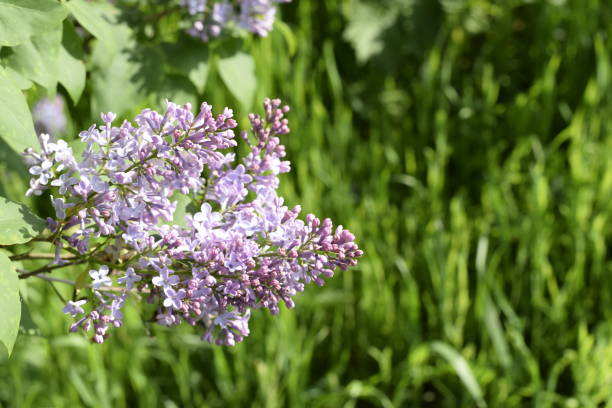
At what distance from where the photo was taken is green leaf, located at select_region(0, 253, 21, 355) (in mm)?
857

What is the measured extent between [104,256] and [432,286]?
1.69m

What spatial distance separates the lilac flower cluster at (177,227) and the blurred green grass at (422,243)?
1374 mm

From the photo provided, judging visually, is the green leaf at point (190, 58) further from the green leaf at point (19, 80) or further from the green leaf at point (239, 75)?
the green leaf at point (19, 80)

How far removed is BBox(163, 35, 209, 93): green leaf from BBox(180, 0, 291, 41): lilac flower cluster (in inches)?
1.1

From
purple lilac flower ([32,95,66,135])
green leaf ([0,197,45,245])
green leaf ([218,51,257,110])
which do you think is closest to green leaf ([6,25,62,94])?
green leaf ([0,197,45,245])

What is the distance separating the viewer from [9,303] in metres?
0.87

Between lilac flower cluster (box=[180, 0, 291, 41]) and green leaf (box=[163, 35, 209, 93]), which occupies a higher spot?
lilac flower cluster (box=[180, 0, 291, 41])

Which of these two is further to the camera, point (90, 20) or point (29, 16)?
point (90, 20)

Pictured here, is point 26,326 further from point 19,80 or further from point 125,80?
point 125,80

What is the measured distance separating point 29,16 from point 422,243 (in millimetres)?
1796

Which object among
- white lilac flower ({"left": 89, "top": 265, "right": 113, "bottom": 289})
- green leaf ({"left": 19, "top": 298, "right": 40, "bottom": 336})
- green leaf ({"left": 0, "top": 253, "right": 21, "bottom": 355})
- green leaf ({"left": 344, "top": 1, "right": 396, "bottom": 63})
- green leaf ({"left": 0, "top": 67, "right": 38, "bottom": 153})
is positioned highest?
green leaf ({"left": 344, "top": 1, "right": 396, "bottom": 63})

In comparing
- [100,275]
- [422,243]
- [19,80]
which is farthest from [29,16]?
[422,243]

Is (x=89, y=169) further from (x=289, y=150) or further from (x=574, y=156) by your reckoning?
(x=574, y=156)

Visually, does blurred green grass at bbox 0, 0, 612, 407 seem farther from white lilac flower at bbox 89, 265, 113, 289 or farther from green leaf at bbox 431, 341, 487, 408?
white lilac flower at bbox 89, 265, 113, 289
